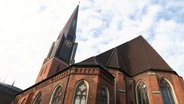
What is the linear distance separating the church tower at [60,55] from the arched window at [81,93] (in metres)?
15.6

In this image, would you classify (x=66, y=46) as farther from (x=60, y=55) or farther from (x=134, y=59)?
(x=134, y=59)

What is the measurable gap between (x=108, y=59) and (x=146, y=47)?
480 centimetres

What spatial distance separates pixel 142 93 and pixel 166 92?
1901 millimetres

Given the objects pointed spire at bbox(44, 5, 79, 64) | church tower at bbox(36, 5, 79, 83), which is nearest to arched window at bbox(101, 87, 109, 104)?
church tower at bbox(36, 5, 79, 83)

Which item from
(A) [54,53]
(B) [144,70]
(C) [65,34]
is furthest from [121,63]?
(C) [65,34]

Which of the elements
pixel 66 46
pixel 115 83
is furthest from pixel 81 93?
pixel 66 46

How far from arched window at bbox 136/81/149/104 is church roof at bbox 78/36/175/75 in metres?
1.41

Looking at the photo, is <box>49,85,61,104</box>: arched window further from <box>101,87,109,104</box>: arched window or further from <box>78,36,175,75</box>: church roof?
<box>101,87,109,104</box>: arched window

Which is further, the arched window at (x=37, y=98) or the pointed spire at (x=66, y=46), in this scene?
the pointed spire at (x=66, y=46)

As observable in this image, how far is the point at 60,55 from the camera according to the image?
2947cm

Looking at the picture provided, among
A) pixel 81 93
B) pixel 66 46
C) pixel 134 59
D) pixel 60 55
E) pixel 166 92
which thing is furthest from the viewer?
pixel 66 46

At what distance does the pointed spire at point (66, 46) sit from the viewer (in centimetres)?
2956

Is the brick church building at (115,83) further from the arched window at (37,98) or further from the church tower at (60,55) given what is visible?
the church tower at (60,55)

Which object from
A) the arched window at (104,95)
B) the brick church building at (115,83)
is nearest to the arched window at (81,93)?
the brick church building at (115,83)
